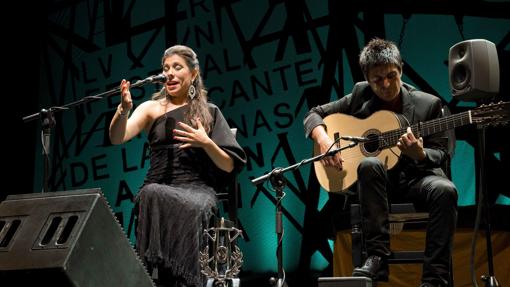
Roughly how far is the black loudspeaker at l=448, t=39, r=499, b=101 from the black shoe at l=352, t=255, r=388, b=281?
816 millimetres

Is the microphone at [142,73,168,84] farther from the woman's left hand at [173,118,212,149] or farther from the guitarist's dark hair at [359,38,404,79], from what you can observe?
the guitarist's dark hair at [359,38,404,79]

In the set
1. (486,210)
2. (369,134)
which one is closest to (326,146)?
(369,134)

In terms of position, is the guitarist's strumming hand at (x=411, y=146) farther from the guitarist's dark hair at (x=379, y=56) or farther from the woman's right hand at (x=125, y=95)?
the woman's right hand at (x=125, y=95)

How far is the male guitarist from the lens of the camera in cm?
280

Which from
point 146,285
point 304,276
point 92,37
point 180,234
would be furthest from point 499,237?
point 92,37

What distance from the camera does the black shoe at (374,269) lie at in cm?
276

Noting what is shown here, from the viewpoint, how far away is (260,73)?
16.2 ft

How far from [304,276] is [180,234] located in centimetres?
161

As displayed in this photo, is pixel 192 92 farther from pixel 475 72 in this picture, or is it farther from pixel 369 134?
pixel 475 72

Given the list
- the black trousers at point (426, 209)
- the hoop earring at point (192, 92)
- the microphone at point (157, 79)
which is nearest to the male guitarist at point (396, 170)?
the black trousers at point (426, 209)

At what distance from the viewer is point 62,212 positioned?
2035mm

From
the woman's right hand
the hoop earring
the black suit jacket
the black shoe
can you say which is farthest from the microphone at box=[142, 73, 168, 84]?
the black shoe

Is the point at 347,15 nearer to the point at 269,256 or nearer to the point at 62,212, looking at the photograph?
the point at 269,256

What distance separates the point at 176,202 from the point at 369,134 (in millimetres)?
1055
